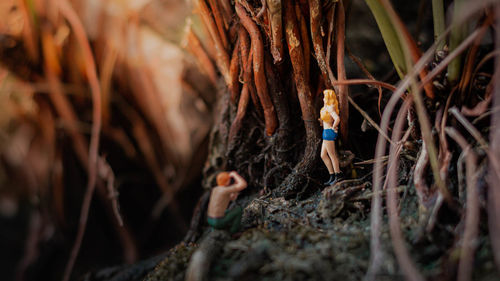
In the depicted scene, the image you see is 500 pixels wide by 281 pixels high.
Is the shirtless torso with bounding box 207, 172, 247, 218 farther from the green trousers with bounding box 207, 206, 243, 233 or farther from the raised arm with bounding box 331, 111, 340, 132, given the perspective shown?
the raised arm with bounding box 331, 111, 340, 132

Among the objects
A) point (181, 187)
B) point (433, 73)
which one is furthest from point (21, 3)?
point (433, 73)

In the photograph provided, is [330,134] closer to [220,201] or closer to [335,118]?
[335,118]

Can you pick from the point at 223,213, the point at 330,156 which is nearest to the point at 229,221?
the point at 223,213

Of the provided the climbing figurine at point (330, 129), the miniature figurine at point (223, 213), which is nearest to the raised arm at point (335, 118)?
the climbing figurine at point (330, 129)

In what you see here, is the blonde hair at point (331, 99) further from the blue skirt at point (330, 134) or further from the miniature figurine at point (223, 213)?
the miniature figurine at point (223, 213)

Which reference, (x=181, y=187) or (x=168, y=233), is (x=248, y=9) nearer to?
(x=181, y=187)

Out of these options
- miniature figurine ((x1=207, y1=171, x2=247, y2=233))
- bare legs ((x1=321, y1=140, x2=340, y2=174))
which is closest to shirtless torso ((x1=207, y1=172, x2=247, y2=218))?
miniature figurine ((x1=207, y1=171, x2=247, y2=233))
